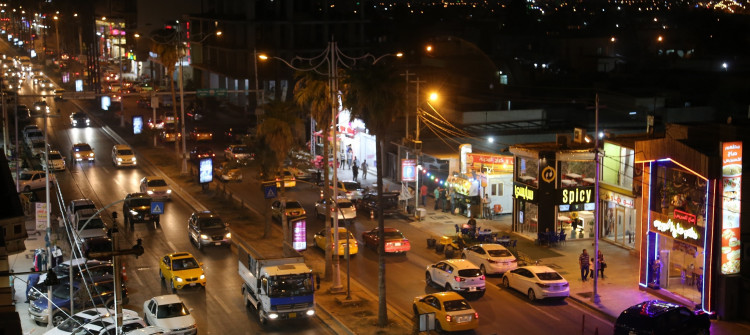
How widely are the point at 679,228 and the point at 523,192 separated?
43.6ft

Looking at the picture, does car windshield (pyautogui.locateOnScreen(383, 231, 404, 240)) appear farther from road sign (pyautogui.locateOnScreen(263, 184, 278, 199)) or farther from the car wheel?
the car wheel

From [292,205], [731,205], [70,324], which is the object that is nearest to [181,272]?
[70,324]

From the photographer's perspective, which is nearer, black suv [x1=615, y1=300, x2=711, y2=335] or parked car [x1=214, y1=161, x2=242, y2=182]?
black suv [x1=615, y1=300, x2=711, y2=335]

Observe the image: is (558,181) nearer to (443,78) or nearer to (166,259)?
(166,259)

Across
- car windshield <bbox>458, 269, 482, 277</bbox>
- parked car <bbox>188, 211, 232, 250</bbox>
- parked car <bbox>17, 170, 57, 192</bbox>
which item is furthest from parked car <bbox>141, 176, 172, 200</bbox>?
car windshield <bbox>458, 269, 482, 277</bbox>

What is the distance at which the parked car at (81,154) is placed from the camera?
74.9 metres

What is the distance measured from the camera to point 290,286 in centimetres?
3528

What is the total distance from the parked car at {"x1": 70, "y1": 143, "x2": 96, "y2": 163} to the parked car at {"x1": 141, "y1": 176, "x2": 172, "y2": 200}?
16321 mm

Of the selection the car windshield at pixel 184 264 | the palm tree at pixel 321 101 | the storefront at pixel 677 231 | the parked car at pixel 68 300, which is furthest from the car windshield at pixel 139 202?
the storefront at pixel 677 231

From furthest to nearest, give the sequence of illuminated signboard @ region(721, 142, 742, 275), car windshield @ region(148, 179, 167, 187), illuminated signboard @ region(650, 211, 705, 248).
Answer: car windshield @ region(148, 179, 167, 187)
illuminated signboard @ region(650, 211, 705, 248)
illuminated signboard @ region(721, 142, 742, 275)

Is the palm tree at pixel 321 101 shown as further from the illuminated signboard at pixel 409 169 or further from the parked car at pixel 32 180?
the parked car at pixel 32 180

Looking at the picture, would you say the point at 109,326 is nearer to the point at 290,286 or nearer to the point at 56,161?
the point at 290,286

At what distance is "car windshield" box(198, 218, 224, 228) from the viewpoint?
4884 centimetres

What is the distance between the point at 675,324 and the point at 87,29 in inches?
5378
